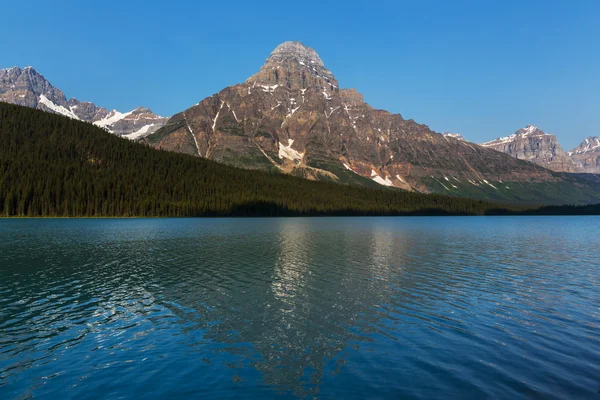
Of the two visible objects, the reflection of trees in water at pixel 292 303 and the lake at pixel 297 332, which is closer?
the lake at pixel 297 332

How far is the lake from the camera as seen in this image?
60.0ft

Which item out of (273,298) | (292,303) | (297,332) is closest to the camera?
(297,332)

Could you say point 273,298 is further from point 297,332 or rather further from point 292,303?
point 297,332

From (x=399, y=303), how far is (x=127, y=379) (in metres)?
23.5

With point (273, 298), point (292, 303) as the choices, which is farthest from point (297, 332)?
point (273, 298)

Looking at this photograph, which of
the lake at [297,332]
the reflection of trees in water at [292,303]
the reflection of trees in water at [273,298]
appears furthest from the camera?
the reflection of trees in water at [273,298]

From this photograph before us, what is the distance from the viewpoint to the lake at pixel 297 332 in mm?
18297

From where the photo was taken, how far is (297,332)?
86.0 feet

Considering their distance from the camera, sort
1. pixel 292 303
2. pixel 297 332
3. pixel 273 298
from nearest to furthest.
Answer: pixel 297 332
pixel 292 303
pixel 273 298

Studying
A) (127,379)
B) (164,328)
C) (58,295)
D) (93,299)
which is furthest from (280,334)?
(58,295)

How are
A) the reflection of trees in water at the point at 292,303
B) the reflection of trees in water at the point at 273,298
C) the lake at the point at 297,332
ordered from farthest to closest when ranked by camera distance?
1. the reflection of trees in water at the point at 273,298
2. the reflection of trees in water at the point at 292,303
3. the lake at the point at 297,332

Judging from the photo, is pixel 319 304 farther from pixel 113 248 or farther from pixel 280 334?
pixel 113 248

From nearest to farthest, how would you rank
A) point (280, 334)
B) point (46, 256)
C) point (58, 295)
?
point (280, 334) < point (58, 295) < point (46, 256)

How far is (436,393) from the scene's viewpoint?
17.3 meters
